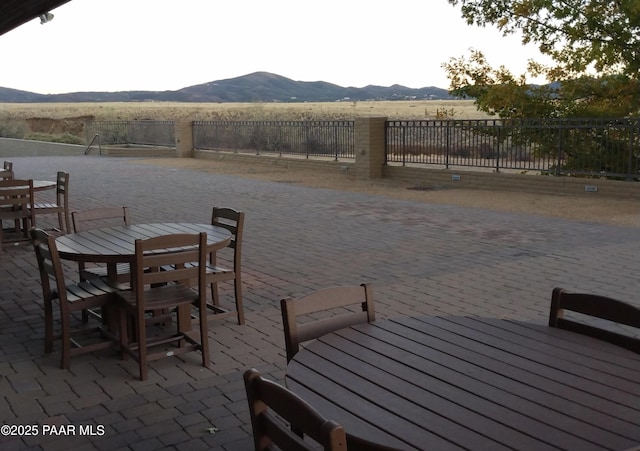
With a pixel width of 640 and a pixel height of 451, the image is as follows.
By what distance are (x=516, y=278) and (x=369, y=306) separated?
15.0ft

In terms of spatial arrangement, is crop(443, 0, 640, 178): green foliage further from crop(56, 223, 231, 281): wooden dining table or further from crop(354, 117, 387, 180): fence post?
crop(56, 223, 231, 281): wooden dining table

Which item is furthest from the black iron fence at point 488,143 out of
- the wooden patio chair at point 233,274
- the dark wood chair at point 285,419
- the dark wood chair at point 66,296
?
the dark wood chair at point 285,419

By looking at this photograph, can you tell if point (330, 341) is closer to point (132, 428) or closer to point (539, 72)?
point (132, 428)

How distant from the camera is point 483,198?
15.0 metres

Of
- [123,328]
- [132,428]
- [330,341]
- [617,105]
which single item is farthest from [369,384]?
[617,105]

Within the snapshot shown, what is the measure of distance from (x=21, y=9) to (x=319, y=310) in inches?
309

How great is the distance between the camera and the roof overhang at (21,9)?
28.1ft

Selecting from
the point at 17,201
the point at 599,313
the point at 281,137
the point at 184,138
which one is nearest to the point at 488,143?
the point at 281,137

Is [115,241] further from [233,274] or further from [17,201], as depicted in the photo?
[17,201]

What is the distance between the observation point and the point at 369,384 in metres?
2.70

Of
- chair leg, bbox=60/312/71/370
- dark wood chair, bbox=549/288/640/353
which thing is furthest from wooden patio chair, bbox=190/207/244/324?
dark wood chair, bbox=549/288/640/353

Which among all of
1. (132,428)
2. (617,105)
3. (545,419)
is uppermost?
(617,105)

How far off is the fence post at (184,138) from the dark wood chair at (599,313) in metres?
26.3

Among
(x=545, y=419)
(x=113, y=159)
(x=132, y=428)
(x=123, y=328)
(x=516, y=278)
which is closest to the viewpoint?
(x=545, y=419)
